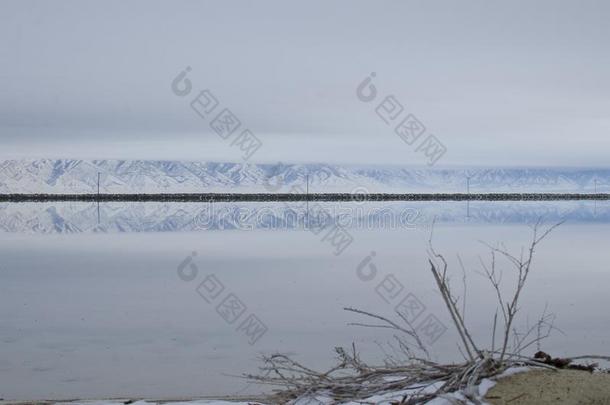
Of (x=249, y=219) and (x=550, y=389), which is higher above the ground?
(x=249, y=219)

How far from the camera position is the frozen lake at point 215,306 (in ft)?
28.7

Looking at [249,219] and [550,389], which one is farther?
[249,219]

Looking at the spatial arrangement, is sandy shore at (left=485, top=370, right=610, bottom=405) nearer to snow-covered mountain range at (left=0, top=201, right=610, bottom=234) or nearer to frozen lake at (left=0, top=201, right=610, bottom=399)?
frozen lake at (left=0, top=201, right=610, bottom=399)

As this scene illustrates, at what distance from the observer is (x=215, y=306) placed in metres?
13.5

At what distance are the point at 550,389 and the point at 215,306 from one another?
368 inches

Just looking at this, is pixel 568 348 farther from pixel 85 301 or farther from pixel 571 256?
pixel 571 256

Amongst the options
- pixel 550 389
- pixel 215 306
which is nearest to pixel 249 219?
pixel 215 306

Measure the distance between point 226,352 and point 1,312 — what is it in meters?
5.08

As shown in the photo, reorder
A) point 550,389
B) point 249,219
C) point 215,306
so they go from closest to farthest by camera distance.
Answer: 1. point 550,389
2. point 215,306
3. point 249,219

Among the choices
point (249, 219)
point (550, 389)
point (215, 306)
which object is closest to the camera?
point (550, 389)

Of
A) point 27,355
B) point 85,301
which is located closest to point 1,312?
point 85,301

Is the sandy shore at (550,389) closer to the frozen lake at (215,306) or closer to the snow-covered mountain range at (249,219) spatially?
the frozen lake at (215,306)

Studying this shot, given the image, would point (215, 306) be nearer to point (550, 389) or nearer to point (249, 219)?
point (550, 389)

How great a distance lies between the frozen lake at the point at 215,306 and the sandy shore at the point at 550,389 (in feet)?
11.2
